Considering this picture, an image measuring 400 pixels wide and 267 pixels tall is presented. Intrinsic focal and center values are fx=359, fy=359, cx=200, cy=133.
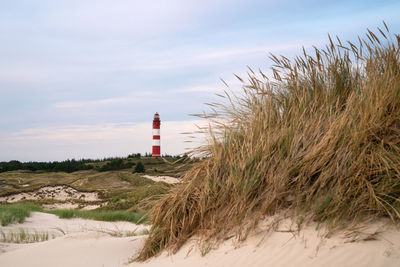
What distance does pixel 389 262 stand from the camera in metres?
2.67

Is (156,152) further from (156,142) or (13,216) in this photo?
(13,216)

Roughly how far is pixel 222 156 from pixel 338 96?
145cm

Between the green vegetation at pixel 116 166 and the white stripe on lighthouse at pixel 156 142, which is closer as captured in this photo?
the green vegetation at pixel 116 166

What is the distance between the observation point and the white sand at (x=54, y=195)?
18.2 meters

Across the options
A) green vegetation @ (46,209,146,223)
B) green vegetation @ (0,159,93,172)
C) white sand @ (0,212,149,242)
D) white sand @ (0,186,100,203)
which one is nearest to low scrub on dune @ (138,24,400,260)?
white sand @ (0,212,149,242)

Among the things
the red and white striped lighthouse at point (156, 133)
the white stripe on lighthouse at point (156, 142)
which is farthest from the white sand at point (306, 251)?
the white stripe on lighthouse at point (156, 142)

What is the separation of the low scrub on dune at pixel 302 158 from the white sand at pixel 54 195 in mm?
14807

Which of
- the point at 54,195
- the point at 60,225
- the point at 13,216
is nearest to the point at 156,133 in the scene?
the point at 54,195

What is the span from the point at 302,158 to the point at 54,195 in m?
17.9

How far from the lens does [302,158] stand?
3.60m

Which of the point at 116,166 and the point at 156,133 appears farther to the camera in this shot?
the point at 156,133

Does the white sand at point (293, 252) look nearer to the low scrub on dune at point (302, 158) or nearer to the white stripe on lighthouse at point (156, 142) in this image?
the low scrub on dune at point (302, 158)

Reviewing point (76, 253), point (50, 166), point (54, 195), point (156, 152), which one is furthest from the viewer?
point (156, 152)

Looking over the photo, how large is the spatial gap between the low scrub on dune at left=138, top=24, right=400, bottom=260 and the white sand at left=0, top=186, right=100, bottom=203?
583 inches
